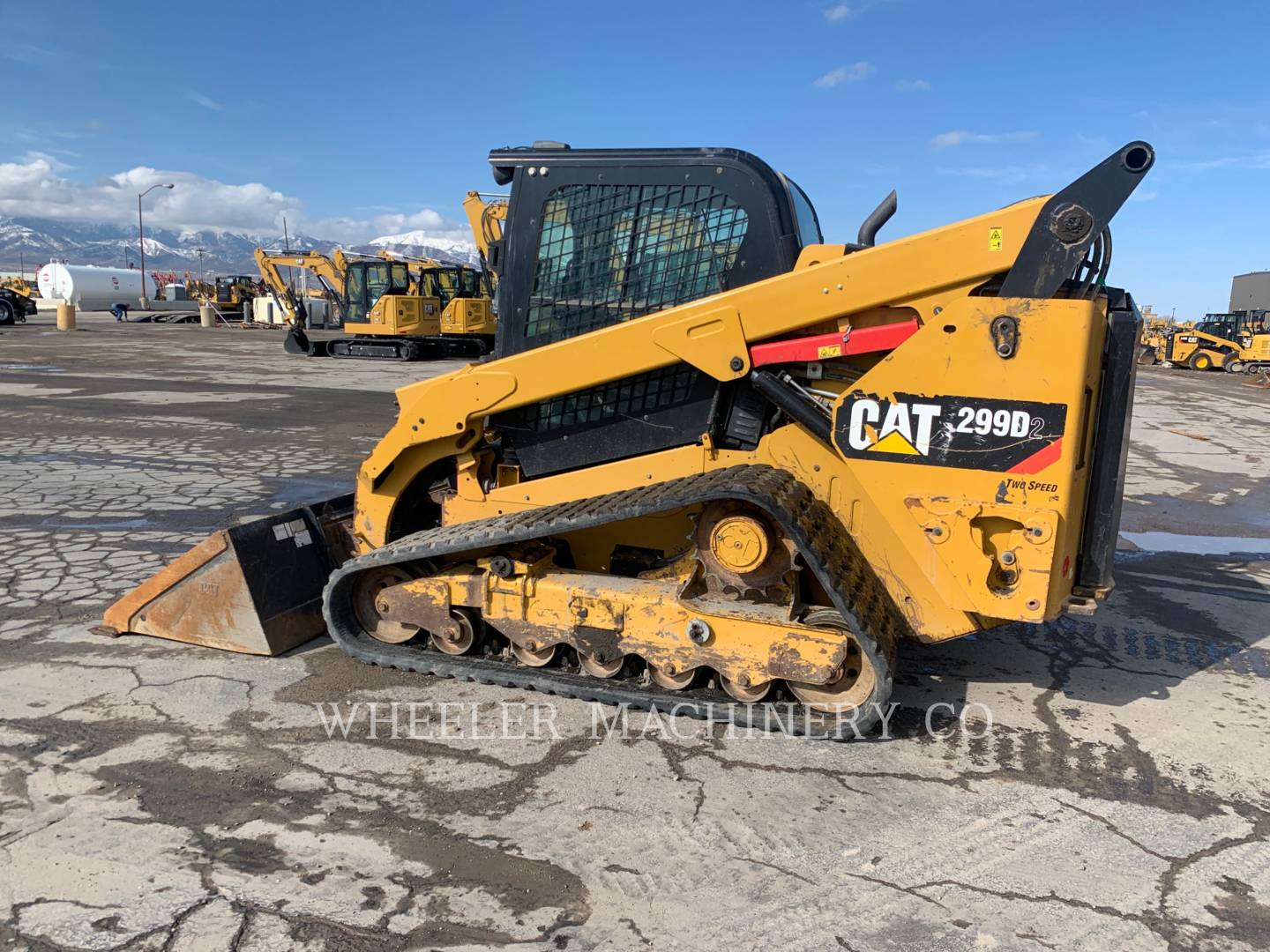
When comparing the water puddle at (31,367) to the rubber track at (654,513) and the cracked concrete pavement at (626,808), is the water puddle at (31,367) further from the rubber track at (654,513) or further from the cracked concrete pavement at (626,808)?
the rubber track at (654,513)

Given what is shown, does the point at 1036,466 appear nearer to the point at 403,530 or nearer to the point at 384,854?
the point at 384,854

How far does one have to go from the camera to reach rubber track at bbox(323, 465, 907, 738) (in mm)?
3436

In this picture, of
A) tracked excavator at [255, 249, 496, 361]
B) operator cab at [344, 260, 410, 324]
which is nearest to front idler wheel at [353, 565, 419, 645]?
→ tracked excavator at [255, 249, 496, 361]

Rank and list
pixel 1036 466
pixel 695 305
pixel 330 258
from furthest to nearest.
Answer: pixel 330 258, pixel 695 305, pixel 1036 466

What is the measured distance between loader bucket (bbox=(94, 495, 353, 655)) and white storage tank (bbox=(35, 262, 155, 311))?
54.0 metres

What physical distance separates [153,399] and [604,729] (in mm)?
12797

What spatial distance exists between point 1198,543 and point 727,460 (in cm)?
548

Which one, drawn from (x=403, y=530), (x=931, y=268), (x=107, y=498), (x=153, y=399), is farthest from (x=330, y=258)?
(x=931, y=268)

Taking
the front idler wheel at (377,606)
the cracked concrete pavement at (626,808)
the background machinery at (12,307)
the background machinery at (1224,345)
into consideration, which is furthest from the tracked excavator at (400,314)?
the background machinery at (1224,345)

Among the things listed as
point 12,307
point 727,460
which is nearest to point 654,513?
point 727,460

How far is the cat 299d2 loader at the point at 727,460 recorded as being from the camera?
339 centimetres

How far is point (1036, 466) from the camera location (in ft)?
11.0

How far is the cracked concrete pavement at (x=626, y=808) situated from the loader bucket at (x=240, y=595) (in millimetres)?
122

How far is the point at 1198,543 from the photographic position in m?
7.38
